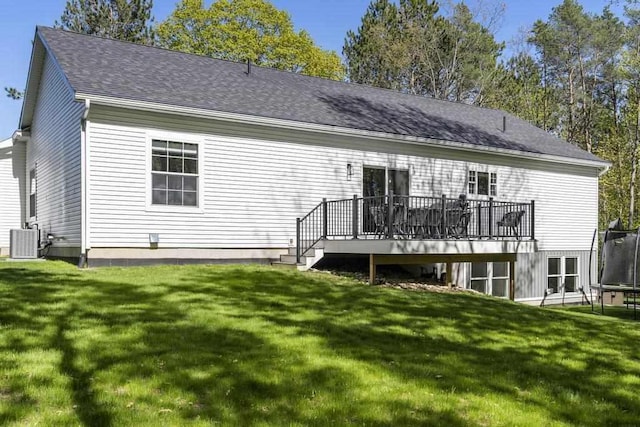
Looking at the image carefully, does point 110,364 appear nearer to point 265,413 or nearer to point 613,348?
point 265,413

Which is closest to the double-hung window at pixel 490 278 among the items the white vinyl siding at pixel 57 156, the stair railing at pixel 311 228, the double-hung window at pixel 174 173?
the stair railing at pixel 311 228

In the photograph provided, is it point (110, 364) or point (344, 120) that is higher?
point (344, 120)

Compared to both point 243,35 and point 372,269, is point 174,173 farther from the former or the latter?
point 243,35

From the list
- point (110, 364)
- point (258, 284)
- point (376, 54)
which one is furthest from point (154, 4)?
point (110, 364)

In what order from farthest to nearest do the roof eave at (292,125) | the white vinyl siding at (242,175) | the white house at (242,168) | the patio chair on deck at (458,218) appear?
1. the patio chair on deck at (458,218)
2. the white house at (242,168)
3. the white vinyl siding at (242,175)
4. the roof eave at (292,125)

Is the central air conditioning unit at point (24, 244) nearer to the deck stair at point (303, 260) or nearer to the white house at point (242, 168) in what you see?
the white house at point (242, 168)

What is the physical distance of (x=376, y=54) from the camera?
37.7 meters

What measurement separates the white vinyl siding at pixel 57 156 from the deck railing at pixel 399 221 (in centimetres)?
500

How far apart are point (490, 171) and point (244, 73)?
8.10 meters

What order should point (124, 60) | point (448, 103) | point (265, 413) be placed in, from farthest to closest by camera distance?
point (448, 103), point (124, 60), point (265, 413)

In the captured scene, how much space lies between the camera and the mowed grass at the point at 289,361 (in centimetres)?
421

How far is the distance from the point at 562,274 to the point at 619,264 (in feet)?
16.4

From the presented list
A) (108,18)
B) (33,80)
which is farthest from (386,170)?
(108,18)

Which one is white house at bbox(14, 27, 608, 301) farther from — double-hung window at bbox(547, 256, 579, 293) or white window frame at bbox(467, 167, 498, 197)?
double-hung window at bbox(547, 256, 579, 293)
